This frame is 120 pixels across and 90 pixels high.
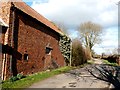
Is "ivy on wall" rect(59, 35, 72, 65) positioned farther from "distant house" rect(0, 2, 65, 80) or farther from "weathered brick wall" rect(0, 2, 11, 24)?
"weathered brick wall" rect(0, 2, 11, 24)

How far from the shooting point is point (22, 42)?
17.2 meters

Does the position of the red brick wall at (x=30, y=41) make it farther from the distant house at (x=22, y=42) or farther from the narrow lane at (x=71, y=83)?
the narrow lane at (x=71, y=83)

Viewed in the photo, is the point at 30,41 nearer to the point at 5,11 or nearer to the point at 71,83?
the point at 5,11

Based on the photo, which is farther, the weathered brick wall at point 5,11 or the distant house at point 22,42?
the weathered brick wall at point 5,11

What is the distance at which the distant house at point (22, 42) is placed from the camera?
49.3 feet

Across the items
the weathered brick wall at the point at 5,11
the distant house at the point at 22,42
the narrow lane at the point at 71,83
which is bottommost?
the narrow lane at the point at 71,83

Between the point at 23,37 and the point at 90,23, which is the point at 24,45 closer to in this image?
the point at 23,37

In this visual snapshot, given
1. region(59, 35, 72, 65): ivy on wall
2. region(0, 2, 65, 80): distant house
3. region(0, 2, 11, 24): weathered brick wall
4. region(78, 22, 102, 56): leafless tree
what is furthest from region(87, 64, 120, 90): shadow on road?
region(78, 22, 102, 56): leafless tree

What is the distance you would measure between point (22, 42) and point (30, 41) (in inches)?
69.0

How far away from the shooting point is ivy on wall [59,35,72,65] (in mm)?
28875

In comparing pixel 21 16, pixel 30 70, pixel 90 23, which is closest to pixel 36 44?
pixel 30 70

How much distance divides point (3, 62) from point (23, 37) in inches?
133

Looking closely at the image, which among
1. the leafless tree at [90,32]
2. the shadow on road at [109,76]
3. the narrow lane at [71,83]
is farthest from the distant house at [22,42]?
the leafless tree at [90,32]

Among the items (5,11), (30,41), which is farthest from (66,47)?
(5,11)
